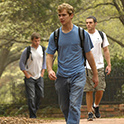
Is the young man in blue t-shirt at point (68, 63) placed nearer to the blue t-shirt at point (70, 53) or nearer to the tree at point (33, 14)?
the blue t-shirt at point (70, 53)

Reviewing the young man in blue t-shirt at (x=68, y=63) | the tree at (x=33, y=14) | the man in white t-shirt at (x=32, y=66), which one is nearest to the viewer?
the young man in blue t-shirt at (x=68, y=63)

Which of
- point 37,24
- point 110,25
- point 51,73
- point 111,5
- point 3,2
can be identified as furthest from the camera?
Result: point 110,25

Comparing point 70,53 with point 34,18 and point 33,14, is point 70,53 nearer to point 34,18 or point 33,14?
point 33,14

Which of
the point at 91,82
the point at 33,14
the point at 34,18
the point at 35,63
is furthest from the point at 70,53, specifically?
the point at 34,18

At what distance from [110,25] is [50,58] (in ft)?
51.3

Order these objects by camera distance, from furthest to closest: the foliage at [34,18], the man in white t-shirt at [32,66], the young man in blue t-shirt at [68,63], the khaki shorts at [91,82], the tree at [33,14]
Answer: the tree at [33,14] < the foliage at [34,18] < the man in white t-shirt at [32,66] < the khaki shorts at [91,82] < the young man in blue t-shirt at [68,63]

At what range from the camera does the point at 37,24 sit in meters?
15.2

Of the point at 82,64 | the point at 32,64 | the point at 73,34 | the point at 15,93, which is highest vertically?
the point at 73,34

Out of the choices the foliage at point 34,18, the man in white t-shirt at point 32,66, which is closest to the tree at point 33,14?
the foliage at point 34,18

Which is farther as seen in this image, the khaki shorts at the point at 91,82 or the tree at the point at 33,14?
the tree at the point at 33,14

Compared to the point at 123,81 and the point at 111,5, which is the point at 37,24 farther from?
the point at 123,81

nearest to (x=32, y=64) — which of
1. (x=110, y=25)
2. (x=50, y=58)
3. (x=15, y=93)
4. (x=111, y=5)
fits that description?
(x=50, y=58)

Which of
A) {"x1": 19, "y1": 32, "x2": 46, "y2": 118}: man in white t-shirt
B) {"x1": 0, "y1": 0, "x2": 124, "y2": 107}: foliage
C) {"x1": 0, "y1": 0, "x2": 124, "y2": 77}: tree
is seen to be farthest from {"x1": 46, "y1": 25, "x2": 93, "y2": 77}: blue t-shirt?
{"x1": 0, "y1": 0, "x2": 124, "y2": 77}: tree

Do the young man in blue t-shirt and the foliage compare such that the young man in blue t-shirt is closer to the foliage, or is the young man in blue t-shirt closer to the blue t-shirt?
the blue t-shirt
